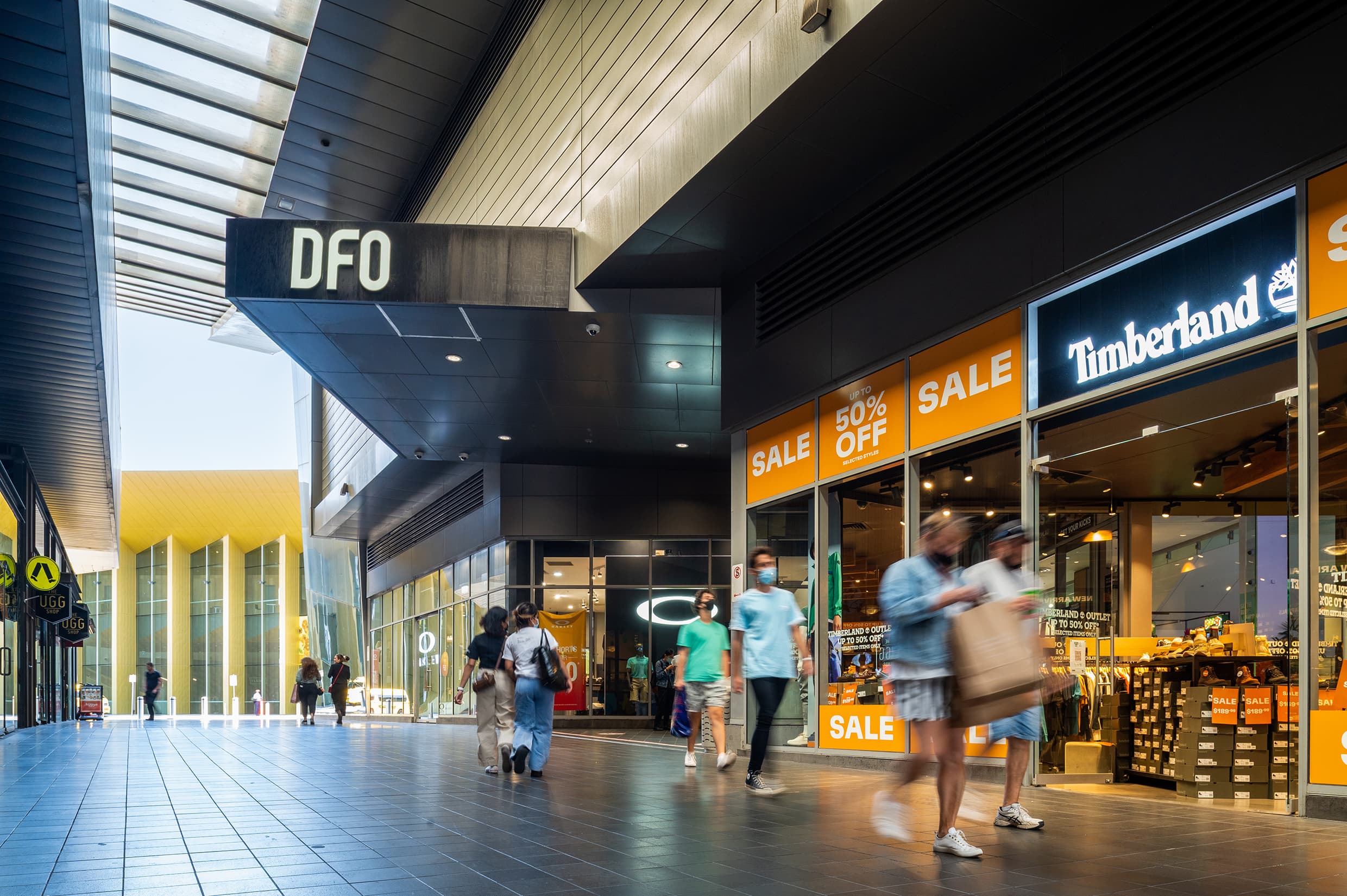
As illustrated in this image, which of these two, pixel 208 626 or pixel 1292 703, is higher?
pixel 1292 703

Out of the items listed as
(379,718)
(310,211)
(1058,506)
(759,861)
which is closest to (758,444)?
(1058,506)

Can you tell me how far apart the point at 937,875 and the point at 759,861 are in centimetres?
79

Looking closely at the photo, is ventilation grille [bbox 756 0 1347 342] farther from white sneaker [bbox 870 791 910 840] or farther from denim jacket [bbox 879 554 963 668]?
white sneaker [bbox 870 791 910 840]

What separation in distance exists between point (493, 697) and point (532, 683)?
93 cm

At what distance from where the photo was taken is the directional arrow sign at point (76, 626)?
28.1 meters

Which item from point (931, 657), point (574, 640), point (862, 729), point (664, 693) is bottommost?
point (664, 693)

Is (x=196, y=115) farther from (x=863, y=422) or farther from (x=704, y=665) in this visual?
(x=704, y=665)

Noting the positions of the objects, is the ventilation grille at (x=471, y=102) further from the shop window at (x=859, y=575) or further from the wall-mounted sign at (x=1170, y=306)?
the wall-mounted sign at (x=1170, y=306)

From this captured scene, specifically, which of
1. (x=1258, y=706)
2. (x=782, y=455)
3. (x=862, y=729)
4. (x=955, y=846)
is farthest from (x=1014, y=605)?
(x=782, y=455)

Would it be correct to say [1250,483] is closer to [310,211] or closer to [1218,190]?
[1218,190]

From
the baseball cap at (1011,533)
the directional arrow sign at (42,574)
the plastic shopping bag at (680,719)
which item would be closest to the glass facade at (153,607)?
the directional arrow sign at (42,574)

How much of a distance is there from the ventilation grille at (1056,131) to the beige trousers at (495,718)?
4448 mm

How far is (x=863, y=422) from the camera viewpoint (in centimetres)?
1060

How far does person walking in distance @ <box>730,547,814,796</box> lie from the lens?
25.0ft
